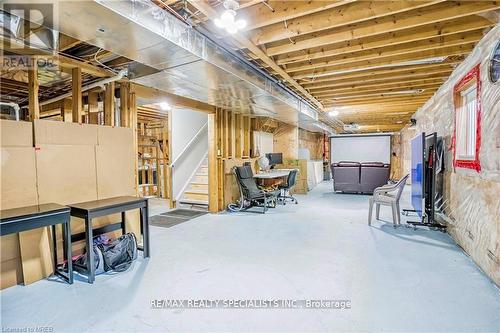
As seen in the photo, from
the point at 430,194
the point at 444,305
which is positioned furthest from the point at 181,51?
the point at 430,194

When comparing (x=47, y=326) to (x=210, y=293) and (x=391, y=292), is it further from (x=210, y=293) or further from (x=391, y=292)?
(x=391, y=292)

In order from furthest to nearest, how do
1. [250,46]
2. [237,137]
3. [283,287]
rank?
[237,137] → [250,46] → [283,287]

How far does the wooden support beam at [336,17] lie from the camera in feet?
7.79

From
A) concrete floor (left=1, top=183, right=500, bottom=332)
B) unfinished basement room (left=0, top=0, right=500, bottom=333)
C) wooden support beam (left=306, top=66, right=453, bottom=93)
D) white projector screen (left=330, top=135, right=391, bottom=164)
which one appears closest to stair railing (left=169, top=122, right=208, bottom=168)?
unfinished basement room (left=0, top=0, right=500, bottom=333)

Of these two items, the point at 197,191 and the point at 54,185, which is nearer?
the point at 54,185

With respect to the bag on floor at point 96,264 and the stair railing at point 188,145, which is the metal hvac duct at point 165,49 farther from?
the stair railing at point 188,145

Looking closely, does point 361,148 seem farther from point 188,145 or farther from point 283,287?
point 283,287

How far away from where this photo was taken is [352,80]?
15.0ft

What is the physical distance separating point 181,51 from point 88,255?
207cm

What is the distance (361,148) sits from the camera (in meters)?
11.7

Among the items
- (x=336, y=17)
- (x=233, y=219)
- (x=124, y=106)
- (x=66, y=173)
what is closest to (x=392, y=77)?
(x=336, y=17)

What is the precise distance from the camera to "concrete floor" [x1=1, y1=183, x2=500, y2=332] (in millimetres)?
1861

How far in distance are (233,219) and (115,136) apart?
97.8 inches

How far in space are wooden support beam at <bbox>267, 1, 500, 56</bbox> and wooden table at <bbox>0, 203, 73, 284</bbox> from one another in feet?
9.25
